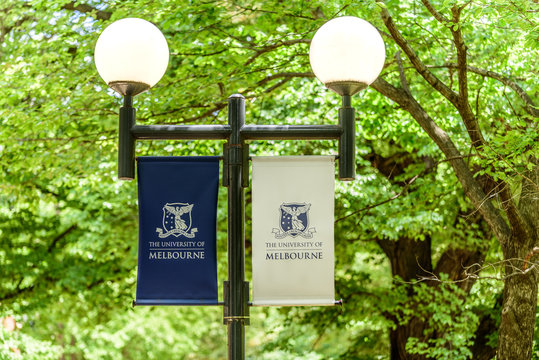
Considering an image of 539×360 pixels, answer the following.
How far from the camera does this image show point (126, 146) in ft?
13.6

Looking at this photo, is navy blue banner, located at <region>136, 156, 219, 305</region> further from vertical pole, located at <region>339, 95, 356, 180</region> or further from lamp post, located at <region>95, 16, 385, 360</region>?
vertical pole, located at <region>339, 95, 356, 180</region>

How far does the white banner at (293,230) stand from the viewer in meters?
4.04

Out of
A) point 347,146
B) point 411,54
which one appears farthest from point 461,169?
point 347,146

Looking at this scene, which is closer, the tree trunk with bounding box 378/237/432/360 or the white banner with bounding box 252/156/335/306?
the white banner with bounding box 252/156/335/306

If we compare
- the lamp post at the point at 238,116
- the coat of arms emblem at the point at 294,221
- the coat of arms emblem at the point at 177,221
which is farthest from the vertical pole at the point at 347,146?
the coat of arms emblem at the point at 177,221

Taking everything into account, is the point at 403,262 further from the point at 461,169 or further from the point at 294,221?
the point at 294,221

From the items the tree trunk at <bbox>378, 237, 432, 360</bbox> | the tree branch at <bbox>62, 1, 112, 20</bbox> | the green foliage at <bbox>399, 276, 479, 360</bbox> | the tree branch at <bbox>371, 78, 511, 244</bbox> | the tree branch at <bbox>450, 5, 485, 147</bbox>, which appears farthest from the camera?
the tree trunk at <bbox>378, 237, 432, 360</bbox>

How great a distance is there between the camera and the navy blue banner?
407cm

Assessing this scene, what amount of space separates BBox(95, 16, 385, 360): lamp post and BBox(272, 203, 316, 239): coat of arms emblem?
0.22 m

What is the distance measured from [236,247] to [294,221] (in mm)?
365

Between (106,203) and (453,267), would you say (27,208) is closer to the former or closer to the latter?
(106,203)

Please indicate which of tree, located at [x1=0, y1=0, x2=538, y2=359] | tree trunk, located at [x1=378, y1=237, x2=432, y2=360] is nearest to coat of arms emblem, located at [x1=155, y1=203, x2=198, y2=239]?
tree, located at [x1=0, y1=0, x2=538, y2=359]

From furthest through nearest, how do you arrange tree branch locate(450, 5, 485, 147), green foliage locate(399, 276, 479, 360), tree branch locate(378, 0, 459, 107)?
1. green foliage locate(399, 276, 479, 360)
2. tree branch locate(378, 0, 459, 107)
3. tree branch locate(450, 5, 485, 147)

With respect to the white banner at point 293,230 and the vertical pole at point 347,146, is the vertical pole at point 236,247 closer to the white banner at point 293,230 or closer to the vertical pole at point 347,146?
the white banner at point 293,230
